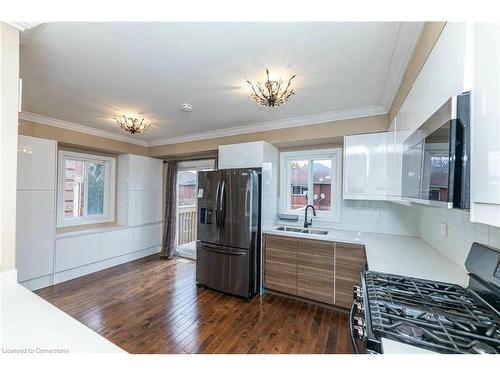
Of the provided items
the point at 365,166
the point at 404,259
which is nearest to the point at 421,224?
the point at 365,166

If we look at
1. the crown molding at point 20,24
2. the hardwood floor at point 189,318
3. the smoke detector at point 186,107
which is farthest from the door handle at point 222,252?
the crown molding at point 20,24

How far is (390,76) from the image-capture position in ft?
6.29

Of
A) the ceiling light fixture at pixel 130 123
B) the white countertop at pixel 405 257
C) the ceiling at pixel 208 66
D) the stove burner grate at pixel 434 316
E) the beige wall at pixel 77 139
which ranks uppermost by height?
the ceiling at pixel 208 66

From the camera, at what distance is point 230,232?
9.50 ft

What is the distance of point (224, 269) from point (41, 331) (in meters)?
2.28

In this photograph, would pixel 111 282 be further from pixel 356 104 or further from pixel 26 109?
pixel 356 104

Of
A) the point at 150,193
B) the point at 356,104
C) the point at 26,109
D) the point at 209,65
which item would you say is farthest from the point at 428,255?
the point at 26,109

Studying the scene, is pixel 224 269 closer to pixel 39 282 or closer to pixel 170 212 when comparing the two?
pixel 170 212

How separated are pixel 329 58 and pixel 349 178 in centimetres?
143

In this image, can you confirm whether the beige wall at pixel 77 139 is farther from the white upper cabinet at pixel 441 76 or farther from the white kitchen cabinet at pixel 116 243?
the white upper cabinet at pixel 441 76

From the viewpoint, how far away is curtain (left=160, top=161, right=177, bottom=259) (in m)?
4.47

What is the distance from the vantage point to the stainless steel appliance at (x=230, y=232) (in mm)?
2807

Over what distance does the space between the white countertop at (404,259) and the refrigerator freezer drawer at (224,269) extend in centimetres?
79

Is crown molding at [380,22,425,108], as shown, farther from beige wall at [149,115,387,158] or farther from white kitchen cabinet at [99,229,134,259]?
white kitchen cabinet at [99,229,134,259]
